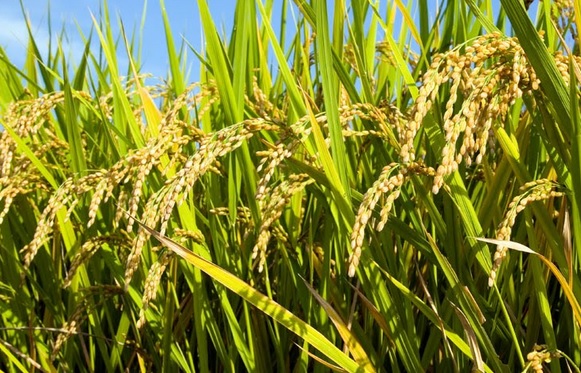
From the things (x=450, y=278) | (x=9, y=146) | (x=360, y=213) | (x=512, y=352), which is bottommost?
(x=512, y=352)

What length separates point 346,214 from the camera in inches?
68.1

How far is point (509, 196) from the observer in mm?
2012

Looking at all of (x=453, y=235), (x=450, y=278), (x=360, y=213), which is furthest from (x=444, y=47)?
(x=360, y=213)

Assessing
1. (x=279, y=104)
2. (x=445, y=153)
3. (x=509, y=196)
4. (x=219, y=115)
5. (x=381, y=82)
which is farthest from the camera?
(x=279, y=104)

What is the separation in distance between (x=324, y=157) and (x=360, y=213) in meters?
0.42

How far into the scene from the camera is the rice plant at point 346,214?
4.89 feet

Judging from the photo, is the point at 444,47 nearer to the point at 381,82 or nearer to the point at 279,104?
the point at 381,82

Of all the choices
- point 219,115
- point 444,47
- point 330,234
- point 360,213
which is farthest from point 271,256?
point 360,213

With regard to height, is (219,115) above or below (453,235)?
above

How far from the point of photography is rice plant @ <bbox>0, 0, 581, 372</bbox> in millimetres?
1490

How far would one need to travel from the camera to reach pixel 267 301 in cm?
168

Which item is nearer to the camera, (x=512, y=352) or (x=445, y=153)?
(x=445, y=153)

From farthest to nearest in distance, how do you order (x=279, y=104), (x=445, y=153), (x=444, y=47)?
(x=279, y=104), (x=444, y=47), (x=445, y=153)

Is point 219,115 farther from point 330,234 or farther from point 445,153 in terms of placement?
point 445,153
